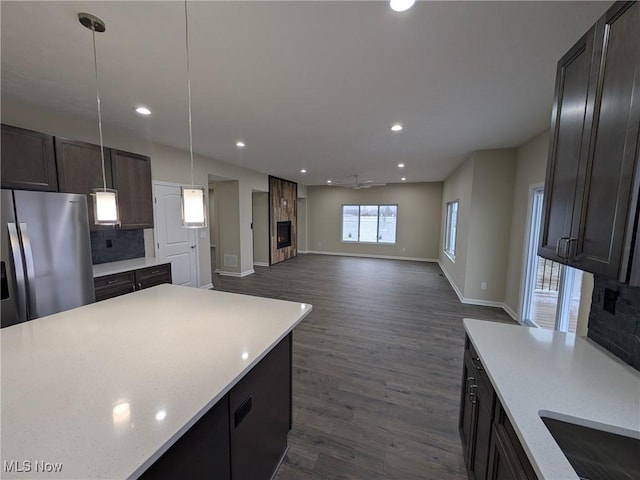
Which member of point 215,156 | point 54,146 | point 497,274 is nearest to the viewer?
point 54,146

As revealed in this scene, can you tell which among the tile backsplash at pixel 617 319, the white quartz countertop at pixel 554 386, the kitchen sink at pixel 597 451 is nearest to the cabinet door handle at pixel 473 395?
the white quartz countertop at pixel 554 386

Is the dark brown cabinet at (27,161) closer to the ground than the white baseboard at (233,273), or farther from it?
farther from it

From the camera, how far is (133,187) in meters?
3.41

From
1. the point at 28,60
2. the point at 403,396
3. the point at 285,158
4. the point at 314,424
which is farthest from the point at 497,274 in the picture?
the point at 28,60

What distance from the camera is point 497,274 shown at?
439 cm

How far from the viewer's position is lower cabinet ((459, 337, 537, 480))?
0.95 m

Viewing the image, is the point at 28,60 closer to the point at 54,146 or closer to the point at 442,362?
the point at 54,146

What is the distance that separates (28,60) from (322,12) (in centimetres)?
227

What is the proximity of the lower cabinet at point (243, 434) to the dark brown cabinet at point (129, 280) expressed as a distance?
7.85 feet

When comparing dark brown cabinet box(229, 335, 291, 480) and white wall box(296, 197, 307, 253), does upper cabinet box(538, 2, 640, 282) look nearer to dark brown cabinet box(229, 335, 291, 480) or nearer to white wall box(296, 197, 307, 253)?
dark brown cabinet box(229, 335, 291, 480)

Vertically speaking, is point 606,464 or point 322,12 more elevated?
point 322,12

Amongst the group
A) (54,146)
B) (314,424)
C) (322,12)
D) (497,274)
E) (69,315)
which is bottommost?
(314,424)

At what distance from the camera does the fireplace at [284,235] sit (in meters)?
8.15

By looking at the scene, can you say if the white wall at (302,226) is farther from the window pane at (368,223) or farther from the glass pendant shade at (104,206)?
the glass pendant shade at (104,206)
